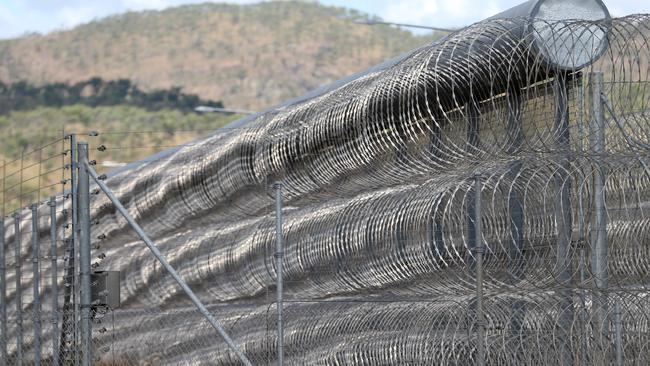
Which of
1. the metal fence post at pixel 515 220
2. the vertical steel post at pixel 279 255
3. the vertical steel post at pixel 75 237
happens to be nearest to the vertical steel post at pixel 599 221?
the metal fence post at pixel 515 220

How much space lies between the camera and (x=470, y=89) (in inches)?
372

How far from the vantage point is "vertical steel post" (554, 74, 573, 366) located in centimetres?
871

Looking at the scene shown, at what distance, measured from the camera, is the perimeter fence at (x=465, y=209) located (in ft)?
28.9

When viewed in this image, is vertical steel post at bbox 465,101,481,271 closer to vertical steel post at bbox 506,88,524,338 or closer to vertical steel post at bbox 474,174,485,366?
vertical steel post at bbox 506,88,524,338

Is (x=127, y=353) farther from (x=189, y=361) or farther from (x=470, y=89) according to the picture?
(x=470, y=89)

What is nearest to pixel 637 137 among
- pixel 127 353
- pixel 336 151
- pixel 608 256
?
pixel 608 256

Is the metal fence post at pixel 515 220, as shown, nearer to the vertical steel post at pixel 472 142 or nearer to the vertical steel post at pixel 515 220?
the vertical steel post at pixel 515 220

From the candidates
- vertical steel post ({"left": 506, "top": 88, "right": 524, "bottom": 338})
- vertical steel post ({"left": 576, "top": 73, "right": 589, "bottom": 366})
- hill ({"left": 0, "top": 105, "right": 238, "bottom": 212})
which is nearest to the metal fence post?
vertical steel post ({"left": 506, "top": 88, "right": 524, "bottom": 338})

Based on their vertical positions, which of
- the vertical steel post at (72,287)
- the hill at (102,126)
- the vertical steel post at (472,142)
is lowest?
the hill at (102,126)

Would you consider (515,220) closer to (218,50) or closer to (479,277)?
(479,277)

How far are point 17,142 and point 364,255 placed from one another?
46.7m

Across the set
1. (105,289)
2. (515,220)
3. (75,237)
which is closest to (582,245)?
(515,220)

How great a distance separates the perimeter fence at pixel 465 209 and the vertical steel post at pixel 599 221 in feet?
0.04

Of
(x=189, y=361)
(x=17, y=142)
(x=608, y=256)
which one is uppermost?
(x=608, y=256)
